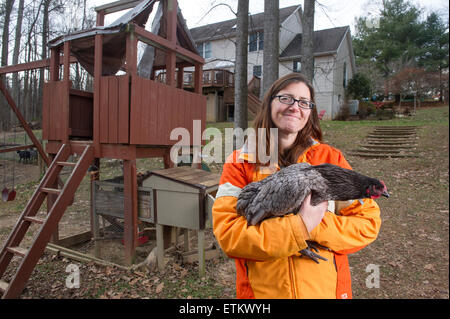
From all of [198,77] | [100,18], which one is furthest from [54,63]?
[198,77]

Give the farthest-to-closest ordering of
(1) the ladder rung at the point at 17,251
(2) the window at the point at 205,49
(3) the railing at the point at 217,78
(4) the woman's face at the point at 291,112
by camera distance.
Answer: (2) the window at the point at 205,49
(3) the railing at the point at 217,78
(1) the ladder rung at the point at 17,251
(4) the woman's face at the point at 291,112

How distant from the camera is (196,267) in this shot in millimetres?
4027

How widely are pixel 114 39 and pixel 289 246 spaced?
15.0 feet

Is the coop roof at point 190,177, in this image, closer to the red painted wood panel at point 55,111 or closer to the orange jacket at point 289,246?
the red painted wood panel at point 55,111

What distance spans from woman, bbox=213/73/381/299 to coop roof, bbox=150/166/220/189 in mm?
2098

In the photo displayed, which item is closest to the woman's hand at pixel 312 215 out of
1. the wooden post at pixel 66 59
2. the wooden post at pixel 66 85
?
the wooden post at pixel 66 85

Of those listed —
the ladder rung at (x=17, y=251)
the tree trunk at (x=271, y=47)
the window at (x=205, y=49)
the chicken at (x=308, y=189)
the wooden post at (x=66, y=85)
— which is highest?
the window at (x=205, y=49)

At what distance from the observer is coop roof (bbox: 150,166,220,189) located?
3.72m

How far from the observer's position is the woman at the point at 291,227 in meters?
1.32

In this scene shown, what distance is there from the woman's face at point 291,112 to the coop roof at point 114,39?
3135 mm

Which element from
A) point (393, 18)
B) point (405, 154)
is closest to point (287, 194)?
point (393, 18)

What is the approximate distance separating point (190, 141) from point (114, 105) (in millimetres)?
1647

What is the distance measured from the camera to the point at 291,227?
129 cm

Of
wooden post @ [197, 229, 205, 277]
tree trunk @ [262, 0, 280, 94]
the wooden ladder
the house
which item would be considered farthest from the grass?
the house
